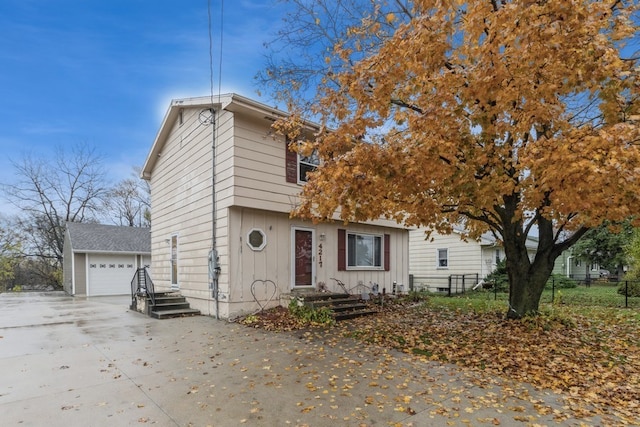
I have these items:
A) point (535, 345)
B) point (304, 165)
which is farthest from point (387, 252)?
point (535, 345)

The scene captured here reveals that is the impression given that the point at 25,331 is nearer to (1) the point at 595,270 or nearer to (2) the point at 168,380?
(2) the point at 168,380

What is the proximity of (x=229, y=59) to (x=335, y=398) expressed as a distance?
832 centimetres

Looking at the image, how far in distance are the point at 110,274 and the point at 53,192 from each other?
12.4 meters

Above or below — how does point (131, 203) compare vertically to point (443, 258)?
above

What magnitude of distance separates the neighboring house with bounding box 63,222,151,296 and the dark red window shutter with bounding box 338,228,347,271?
12.9 meters

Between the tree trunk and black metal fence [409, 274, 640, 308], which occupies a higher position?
the tree trunk

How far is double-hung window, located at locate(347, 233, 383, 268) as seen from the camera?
1240cm

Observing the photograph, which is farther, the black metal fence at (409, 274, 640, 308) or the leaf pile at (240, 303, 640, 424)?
the black metal fence at (409, 274, 640, 308)

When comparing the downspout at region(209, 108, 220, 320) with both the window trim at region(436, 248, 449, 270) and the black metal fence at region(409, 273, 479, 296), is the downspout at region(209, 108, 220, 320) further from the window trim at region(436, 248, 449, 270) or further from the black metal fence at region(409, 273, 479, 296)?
the window trim at region(436, 248, 449, 270)

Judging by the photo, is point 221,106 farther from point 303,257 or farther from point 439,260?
point 439,260

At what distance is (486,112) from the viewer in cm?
594

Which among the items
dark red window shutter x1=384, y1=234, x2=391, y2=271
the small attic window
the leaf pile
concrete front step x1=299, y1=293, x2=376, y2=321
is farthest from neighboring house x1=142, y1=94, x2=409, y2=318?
the leaf pile

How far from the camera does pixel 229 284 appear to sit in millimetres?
9273

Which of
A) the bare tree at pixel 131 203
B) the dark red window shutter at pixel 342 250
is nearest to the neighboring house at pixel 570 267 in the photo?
the dark red window shutter at pixel 342 250
